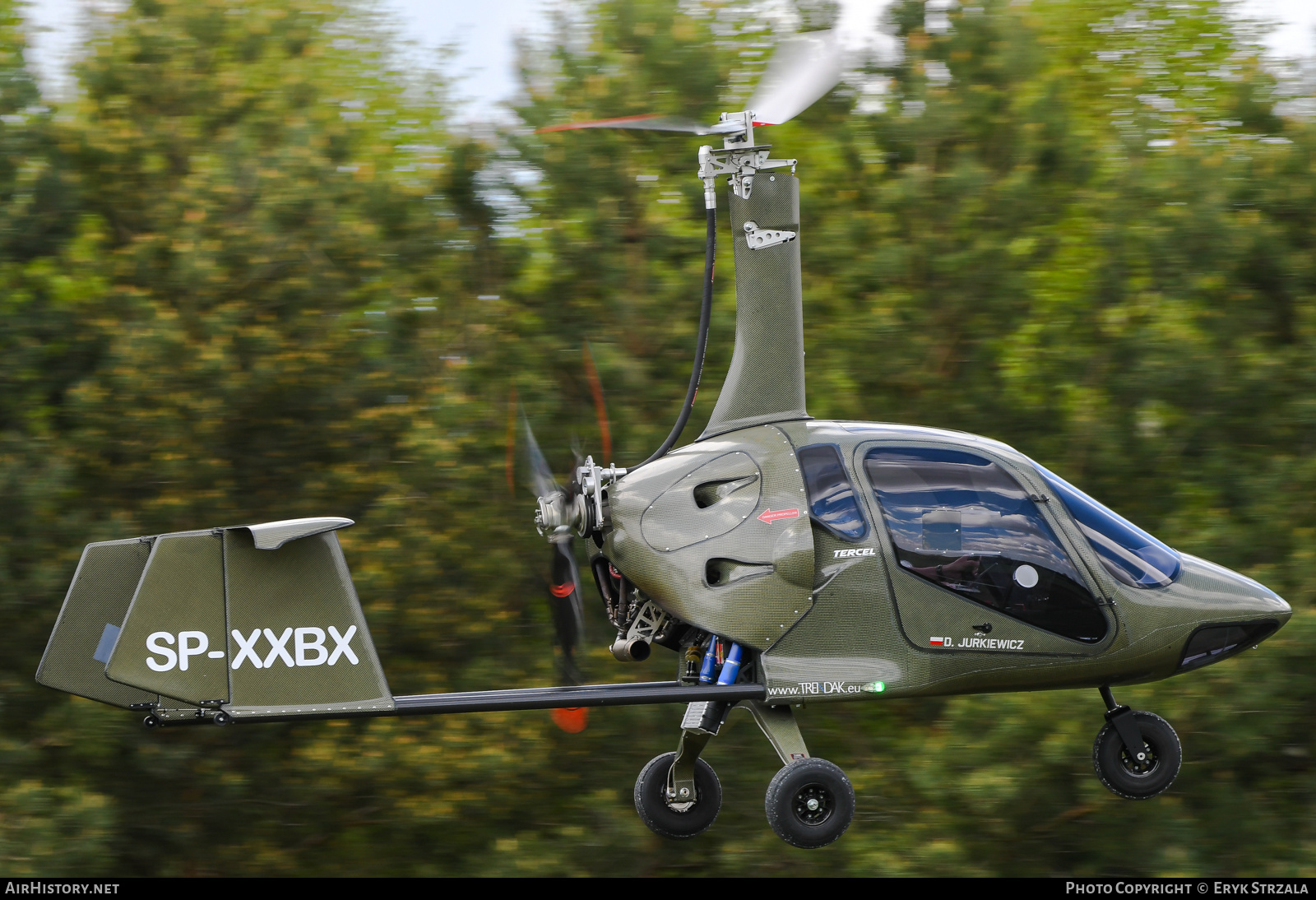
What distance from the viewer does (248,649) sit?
6.80m

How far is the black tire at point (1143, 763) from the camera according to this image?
8258mm

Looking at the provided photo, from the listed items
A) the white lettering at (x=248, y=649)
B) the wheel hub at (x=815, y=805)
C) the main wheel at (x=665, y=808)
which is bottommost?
the main wheel at (x=665, y=808)

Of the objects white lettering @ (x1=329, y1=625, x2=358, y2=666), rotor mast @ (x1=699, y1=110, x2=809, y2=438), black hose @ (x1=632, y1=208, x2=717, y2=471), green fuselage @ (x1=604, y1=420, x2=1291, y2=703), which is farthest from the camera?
rotor mast @ (x1=699, y1=110, x2=809, y2=438)

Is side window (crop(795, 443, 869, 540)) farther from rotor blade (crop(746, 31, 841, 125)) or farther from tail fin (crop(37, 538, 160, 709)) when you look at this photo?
tail fin (crop(37, 538, 160, 709))

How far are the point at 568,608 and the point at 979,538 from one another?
2.43 metres

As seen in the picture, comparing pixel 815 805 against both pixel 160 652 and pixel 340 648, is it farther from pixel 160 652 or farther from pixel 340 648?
pixel 160 652

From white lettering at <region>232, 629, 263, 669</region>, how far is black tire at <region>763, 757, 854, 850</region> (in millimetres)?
2952

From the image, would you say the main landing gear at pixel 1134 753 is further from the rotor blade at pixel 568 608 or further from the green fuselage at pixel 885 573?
the rotor blade at pixel 568 608

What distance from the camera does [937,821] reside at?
13742mm

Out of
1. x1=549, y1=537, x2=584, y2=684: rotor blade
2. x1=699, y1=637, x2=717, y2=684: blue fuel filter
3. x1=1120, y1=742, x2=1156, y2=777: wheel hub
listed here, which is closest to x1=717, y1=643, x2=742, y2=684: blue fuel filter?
x1=699, y1=637, x2=717, y2=684: blue fuel filter

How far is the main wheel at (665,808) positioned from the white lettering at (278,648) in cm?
276

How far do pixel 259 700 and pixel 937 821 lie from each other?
8.96 metres

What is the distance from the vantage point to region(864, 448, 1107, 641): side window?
7.45 m

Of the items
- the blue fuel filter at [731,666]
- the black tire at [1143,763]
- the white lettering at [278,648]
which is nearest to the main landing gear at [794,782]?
the blue fuel filter at [731,666]
